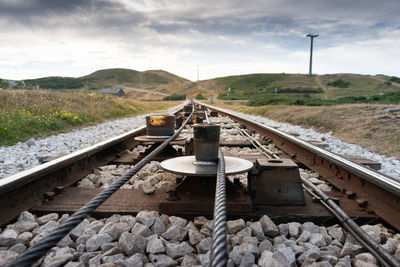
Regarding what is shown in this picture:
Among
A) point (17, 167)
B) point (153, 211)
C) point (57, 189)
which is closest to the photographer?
point (153, 211)

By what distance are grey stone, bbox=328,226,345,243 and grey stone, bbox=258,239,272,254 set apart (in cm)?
40

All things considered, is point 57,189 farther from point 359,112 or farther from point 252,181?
point 359,112

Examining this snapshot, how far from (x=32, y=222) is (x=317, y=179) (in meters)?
2.38

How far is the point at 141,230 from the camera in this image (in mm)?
1652

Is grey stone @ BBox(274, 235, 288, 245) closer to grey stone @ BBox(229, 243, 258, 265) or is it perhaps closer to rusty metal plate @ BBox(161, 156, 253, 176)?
grey stone @ BBox(229, 243, 258, 265)

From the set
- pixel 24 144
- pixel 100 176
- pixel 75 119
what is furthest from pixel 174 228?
pixel 75 119

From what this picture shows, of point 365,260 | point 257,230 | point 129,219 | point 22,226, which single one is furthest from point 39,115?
point 365,260

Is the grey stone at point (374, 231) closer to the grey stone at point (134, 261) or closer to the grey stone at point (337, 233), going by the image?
the grey stone at point (337, 233)

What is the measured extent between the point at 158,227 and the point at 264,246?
0.61 m

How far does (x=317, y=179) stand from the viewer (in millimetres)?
2828

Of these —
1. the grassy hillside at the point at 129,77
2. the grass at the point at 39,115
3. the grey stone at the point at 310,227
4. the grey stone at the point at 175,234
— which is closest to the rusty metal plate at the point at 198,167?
the grey stone at the point at 175,234

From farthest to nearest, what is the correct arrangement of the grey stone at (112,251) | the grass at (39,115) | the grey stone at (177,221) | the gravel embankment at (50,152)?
the grass at (39,115), the gravel embankment at (50,152), the grey stone at (177,221), the grey stone at (112,251)

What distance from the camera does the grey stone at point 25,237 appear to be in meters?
1.60

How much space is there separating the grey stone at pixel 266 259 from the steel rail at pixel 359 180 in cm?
85
